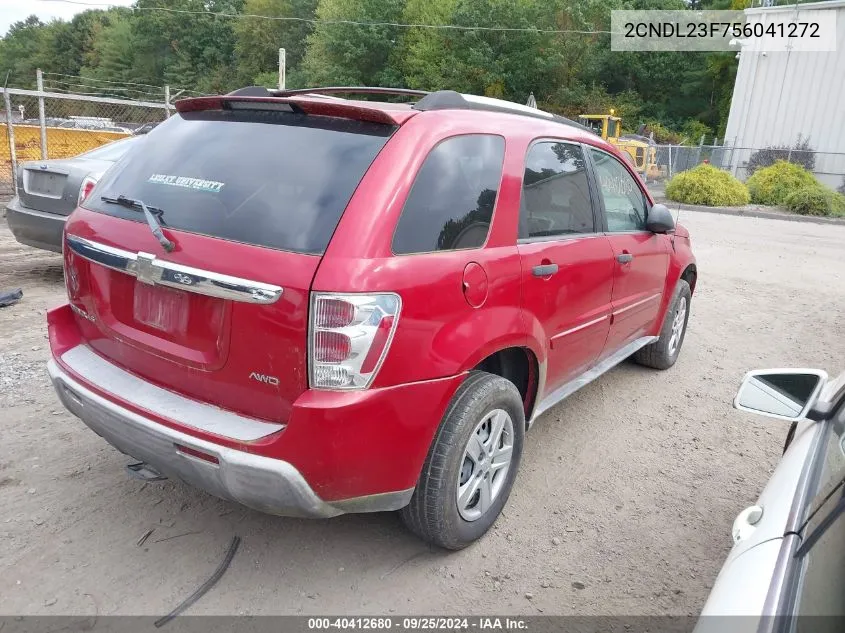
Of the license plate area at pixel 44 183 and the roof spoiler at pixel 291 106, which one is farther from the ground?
the roof spoiler at pixel 291 106

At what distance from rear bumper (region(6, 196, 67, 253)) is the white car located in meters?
6.09

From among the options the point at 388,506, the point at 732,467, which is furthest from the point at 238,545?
the point at 732,467

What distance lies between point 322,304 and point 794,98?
3069cm

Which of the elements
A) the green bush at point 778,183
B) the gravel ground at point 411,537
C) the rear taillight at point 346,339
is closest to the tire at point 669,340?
the gravel ground at point 411,537

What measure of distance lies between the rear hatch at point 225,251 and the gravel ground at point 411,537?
0.77 metres

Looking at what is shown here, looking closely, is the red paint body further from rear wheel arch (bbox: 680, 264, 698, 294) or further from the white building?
the white building

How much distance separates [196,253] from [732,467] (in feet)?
10.4

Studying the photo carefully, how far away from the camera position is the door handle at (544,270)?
286 cm

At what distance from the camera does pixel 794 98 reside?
26656 mm

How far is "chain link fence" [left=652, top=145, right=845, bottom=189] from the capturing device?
984 inches

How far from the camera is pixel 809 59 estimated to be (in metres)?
26.1

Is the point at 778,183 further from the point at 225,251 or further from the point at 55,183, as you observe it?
the point at 225,251

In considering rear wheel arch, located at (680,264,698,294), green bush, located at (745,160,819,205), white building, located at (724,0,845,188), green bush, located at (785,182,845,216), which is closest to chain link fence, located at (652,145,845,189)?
white building, located at (724,0,845,188)

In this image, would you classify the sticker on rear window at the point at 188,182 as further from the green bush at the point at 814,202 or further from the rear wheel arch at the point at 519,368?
the green bush at the point at 814,202
